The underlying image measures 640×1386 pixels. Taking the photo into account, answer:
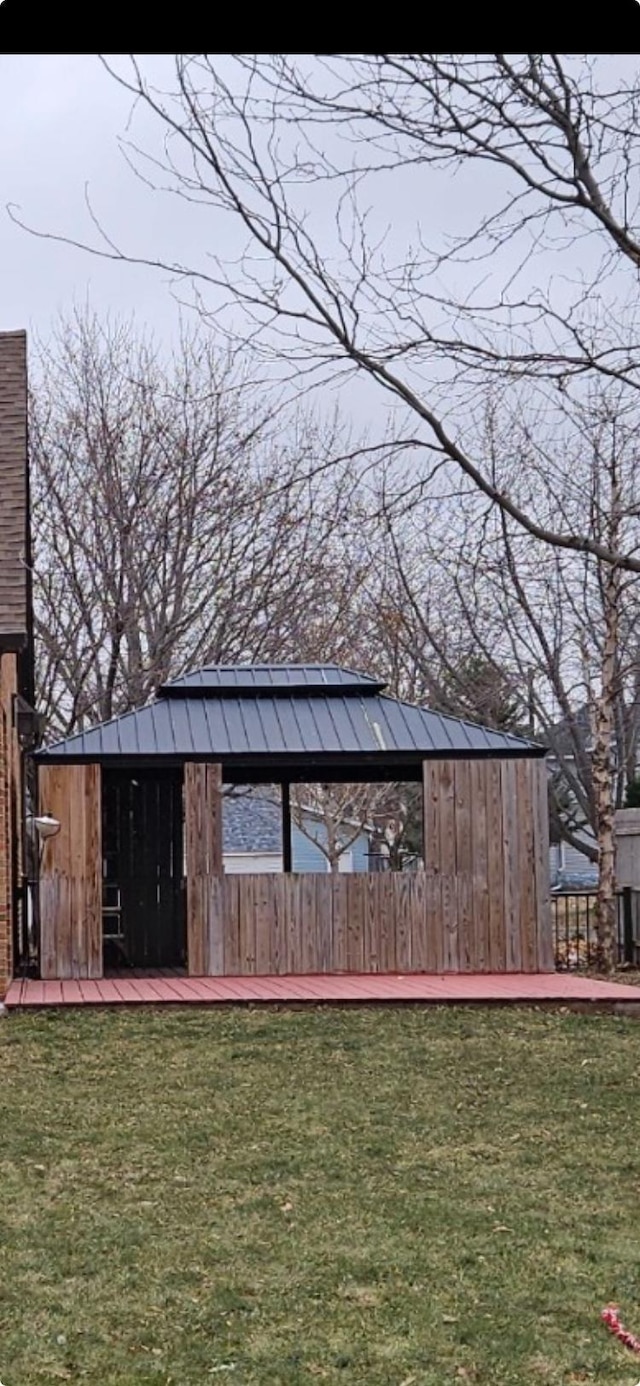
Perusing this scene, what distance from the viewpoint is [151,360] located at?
19.7 m

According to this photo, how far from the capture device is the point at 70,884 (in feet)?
38.7

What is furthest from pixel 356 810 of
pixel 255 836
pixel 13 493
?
pixel 13 493

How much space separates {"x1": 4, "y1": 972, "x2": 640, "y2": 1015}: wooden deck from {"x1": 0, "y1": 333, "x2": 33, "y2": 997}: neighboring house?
22.3 inches

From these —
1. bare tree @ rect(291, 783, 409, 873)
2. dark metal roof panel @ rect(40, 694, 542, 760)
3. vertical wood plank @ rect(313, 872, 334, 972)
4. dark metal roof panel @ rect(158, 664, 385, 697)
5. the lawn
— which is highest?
dark metal roof panel @ rect(158, 664, 385, 697)

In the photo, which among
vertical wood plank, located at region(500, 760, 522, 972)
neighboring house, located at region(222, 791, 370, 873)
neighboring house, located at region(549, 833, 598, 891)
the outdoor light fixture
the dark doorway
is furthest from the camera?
neighboring house, located at region(549, 833, 598, 891)

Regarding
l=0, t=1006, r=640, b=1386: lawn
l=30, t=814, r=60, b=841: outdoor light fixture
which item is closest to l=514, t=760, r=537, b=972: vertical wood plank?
l=0, t=1006, r=640, b=1386: lawn

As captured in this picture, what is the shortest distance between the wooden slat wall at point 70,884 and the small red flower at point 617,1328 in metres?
7.98

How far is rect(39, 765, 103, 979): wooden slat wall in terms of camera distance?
11.8 meters

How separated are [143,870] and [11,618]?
15.5ft

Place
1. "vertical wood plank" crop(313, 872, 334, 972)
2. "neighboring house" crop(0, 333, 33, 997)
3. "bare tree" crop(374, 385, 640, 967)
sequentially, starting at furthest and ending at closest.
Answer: "bare tree" crop(374, 385, 640, 967) → "vertical wood plank" crop(313, 872, 334, 972) → "neighboring house" crop(0, 333, 33, 997)

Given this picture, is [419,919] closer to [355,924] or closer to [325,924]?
[355,924]

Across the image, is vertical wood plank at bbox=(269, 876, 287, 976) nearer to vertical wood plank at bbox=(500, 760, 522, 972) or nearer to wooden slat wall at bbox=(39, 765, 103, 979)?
wooden slat wall at bbox=(39, 765, 103, 979)
